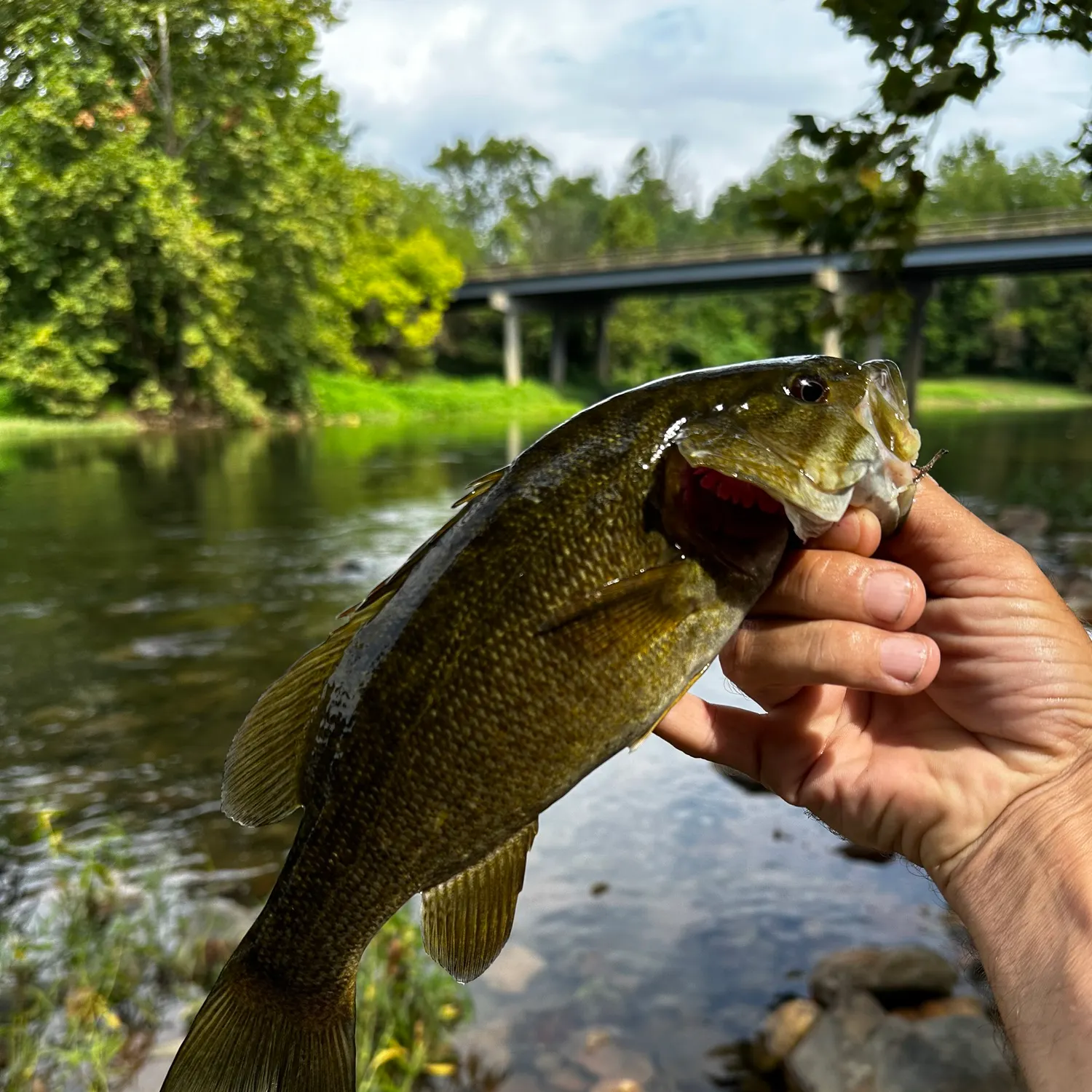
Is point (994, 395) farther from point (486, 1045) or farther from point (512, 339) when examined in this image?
point (486, 1045)

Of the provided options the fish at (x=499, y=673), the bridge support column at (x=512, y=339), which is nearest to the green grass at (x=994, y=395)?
the bridge support column at (x=512, y=339)

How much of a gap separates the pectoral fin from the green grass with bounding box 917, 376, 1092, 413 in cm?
5022

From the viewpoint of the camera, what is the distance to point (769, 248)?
136ft

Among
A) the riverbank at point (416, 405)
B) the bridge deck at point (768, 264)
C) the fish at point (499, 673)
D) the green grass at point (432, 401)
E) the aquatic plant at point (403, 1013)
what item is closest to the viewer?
the fish at point (499, 673)

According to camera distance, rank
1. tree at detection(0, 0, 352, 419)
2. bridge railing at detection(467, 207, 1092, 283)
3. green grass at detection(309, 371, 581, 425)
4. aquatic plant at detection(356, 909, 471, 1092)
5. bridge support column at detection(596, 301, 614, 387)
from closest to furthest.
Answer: aquatic plant at detection(356, 909, 471, 1092) → tree at detection(0, 0, 352, 419) → bridge railing at detection(467, 207, 1092, 283) → green grass at detection(309, 371, 581, 425) → bridge support column at detection(596, 301, 614, 387)

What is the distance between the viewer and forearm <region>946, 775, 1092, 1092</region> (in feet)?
5.60

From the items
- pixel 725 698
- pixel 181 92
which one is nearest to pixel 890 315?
pixel 725 698

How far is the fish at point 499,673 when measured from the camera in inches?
66.1

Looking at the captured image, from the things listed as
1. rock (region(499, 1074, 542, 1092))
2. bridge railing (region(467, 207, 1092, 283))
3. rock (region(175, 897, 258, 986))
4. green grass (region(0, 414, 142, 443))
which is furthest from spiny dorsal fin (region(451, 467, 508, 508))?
green grass (region(0, 414, 142, 443))

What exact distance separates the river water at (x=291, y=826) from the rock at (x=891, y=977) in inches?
9.5

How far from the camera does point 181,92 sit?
2406 centimetres

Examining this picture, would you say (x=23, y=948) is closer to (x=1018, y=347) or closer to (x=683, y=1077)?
(x=683, y=1077)

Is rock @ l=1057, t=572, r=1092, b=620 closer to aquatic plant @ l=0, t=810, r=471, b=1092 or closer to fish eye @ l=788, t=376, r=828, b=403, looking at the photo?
aquatic plant @ l=0, t=810, r=471, b=1092

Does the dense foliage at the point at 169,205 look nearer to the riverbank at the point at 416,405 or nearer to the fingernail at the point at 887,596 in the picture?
the riverbank at the point at 416,405
